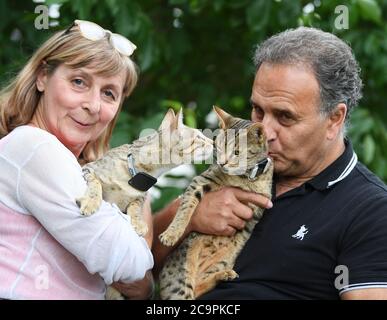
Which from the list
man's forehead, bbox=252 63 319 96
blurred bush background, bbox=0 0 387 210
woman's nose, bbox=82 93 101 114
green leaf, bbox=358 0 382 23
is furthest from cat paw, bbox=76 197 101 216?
green leaf, bbox=358 0 382 23

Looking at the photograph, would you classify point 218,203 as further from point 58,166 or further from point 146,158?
point 58,166

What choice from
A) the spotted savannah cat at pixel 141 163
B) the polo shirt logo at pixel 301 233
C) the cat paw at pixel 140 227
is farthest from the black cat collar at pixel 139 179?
the polo shirt logo at pixel 301 233

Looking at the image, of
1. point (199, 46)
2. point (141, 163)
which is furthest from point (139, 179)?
point (199, 46)

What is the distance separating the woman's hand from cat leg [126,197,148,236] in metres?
0.27

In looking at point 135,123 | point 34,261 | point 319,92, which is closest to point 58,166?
point 34,261

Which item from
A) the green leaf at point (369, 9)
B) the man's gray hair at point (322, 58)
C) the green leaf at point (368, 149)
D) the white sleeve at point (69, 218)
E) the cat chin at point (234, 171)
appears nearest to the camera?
the white sleeve at point (69, 218)

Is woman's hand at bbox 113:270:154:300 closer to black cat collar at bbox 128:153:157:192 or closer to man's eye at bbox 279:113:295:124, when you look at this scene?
black cat collar at bbox 128:153:157:192

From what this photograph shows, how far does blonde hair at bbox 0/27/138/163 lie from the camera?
2428 millimetres

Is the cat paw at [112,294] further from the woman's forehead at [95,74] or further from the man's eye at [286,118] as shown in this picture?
the man's eye at [286,118]

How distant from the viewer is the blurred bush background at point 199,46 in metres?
3.63

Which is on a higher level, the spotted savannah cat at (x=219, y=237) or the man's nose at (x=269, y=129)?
the man's nose at (x=269, y=129)

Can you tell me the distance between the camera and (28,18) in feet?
12.3

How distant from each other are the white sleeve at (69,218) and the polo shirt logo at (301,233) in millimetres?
625

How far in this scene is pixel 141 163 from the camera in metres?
2.51
